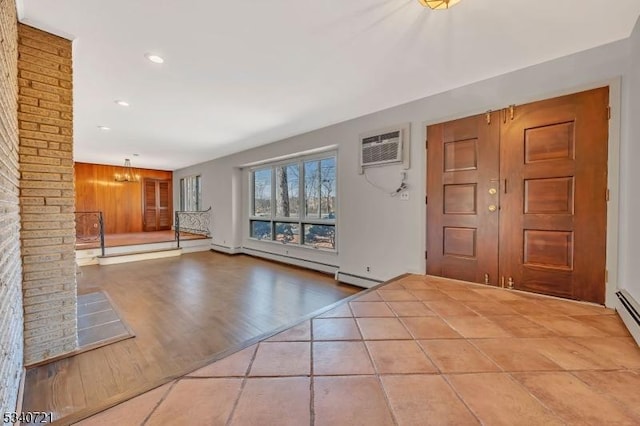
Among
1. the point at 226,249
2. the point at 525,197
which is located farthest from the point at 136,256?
the point at 525,197

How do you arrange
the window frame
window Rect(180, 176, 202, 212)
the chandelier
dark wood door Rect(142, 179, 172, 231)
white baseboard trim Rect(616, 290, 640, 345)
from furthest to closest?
1. dark wood door Rect(142, 179, 172, 231)
2. window Rect(180, 176, 202, 212)
3. the chandelier
4. the window frame
5. white baseboard trim Rect(616, 290, 640, 345)

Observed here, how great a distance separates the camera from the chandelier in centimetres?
877

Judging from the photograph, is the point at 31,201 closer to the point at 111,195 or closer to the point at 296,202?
the point at 296,202

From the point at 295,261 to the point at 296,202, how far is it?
48.4 inches

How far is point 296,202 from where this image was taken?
5.93m

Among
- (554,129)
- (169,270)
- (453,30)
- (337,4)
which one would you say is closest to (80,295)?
(169,270)

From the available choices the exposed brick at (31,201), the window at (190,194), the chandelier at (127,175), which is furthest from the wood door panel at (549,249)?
the chandelier at (127,175)

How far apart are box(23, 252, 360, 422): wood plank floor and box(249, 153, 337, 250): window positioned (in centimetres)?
72

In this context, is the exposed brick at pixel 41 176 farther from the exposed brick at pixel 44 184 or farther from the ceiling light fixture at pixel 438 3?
the ceiling light fixture at pixel 438 3

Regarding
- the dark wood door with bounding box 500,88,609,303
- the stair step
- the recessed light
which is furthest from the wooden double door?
the stair step

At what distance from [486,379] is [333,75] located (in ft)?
9.03

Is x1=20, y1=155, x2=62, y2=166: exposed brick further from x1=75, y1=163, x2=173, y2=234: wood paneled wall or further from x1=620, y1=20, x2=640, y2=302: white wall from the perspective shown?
x1=75, y1=163, x2=173, y2=234: wood paneled wall

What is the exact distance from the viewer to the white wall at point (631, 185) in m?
1.87

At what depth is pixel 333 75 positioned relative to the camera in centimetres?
286
